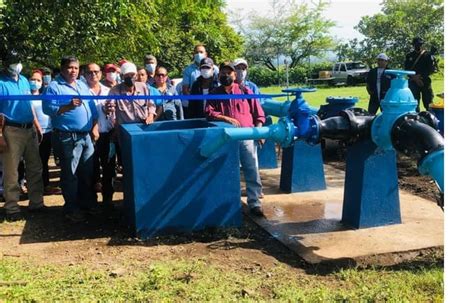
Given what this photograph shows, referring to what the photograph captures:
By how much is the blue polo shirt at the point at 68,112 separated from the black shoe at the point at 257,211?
1864 mm

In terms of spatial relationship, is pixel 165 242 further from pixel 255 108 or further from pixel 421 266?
pixel 421 266

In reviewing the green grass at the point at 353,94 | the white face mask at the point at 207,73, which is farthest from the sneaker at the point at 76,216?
the green grass at the point at 353,94

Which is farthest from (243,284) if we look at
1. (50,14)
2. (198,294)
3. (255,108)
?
(50,14)

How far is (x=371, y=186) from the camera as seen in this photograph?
4945 mm

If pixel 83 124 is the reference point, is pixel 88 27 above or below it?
above

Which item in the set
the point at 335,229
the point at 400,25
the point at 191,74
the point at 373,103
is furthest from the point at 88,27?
the point at 400,25

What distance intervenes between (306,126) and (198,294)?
1774mm

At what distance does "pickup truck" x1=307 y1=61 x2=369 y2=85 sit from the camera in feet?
115

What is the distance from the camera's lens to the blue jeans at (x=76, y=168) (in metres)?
5.37

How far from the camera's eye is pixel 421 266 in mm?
4051

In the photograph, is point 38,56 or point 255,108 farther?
point 38,56

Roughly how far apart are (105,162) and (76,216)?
2.37 ft

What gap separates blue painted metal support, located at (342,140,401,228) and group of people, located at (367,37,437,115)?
431 centimetres

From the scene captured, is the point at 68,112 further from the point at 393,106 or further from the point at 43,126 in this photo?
the point at 393,106
